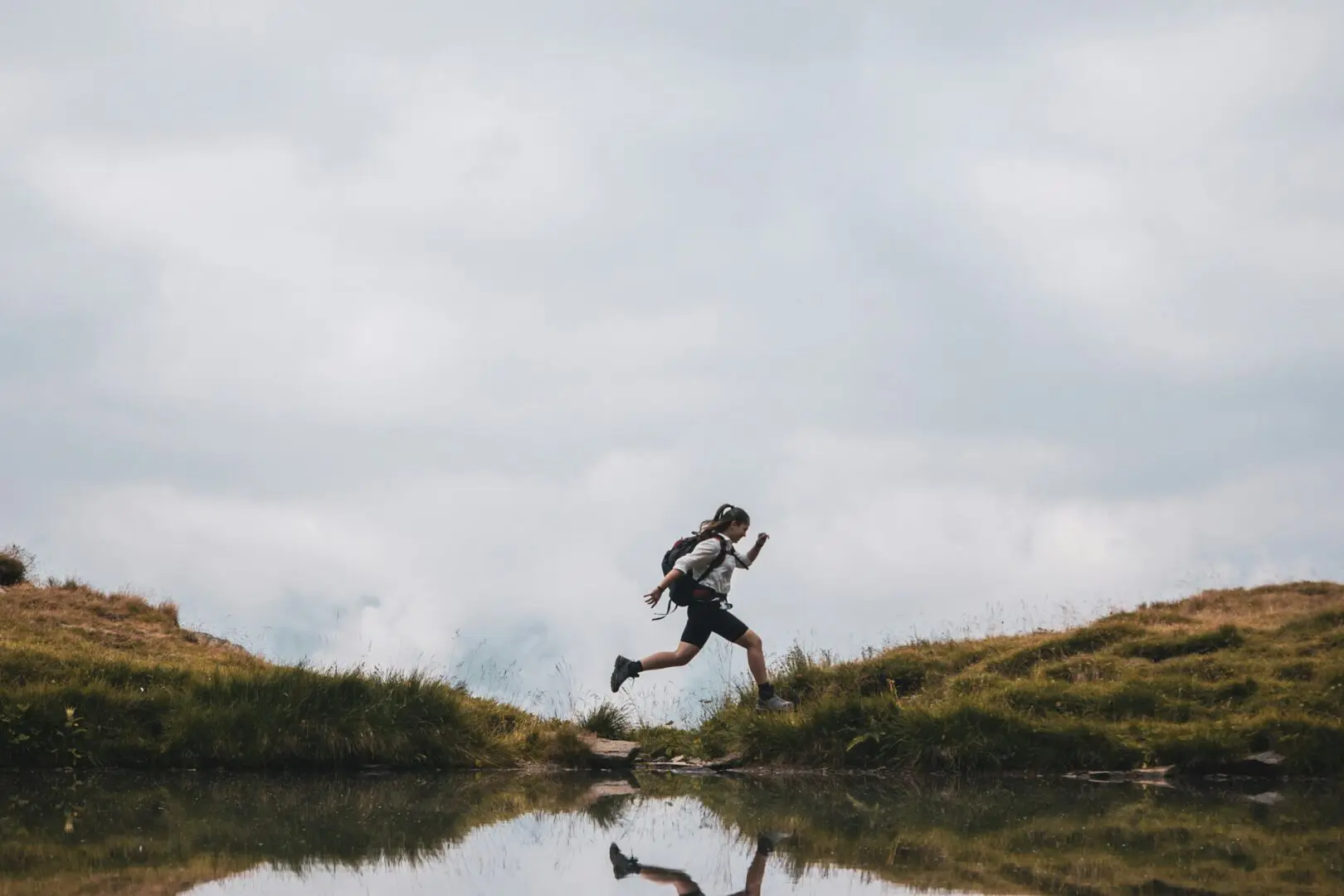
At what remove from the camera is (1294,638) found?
1744 cm

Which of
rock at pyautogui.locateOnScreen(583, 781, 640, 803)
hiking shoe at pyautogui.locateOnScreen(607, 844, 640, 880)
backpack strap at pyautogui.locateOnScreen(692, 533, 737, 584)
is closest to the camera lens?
hiking shoe at pyautogui.locateOnScreen(607, 844, 640, 880)

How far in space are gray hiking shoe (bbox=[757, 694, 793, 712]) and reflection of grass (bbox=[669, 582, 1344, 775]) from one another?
150mm

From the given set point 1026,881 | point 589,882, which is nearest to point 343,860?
point 589,882

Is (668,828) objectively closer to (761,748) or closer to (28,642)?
(761,748)

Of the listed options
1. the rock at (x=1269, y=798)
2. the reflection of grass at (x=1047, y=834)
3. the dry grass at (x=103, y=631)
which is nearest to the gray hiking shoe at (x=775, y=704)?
the reflection of grass at (x=1047, y=834)

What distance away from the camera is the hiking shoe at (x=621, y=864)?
862 centimetres

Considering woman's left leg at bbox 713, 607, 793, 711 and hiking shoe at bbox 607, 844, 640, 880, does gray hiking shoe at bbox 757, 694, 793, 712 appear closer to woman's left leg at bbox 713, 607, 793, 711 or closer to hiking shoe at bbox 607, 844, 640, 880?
woman's left leg at bbox 713, 607, 793, 711

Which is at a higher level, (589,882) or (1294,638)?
(1294,638)

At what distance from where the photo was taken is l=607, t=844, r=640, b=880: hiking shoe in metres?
8.62

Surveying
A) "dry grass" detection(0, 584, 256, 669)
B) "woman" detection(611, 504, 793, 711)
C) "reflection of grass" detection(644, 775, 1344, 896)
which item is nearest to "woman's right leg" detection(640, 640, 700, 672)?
"woman" detection(611, 504, 793, 711)

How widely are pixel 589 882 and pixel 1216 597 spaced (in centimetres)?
1617

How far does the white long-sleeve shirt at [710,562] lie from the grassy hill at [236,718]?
245 cm

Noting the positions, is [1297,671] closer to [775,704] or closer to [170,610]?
[775,704]

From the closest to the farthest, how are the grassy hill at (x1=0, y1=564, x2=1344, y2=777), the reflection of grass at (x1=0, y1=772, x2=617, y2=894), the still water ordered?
the still water → the reflection of grass at (x1=0, y1=772, x2=617, y2=894) → the grassy hill at (x1=0, y1=564, x2=1344, y2=777)
